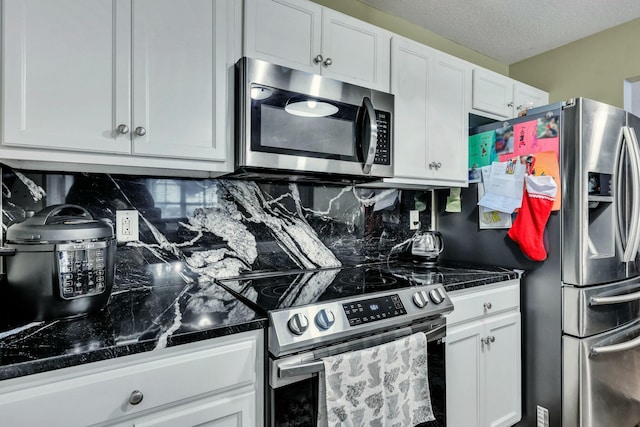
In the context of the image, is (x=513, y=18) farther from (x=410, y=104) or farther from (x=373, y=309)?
(x=373, y=309)

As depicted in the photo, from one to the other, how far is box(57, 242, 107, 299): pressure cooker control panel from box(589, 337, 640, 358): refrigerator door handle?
2.18 m

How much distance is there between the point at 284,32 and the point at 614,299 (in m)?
2.07

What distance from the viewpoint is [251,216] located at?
1.76m

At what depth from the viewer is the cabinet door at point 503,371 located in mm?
1780

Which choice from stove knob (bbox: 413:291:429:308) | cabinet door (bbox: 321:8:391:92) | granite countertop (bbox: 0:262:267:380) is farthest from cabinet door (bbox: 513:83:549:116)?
granite countertop (bbox: 0:262:267:380)

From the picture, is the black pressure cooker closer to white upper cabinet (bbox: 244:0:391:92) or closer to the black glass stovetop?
the black glass stovetop

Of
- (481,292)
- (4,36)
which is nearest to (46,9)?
(4,36)

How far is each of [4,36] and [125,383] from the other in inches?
40.9

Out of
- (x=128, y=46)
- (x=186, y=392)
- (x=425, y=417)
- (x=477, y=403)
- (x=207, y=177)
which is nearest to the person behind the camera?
(x=186, y=392)

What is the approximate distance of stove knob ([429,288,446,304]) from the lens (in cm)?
145

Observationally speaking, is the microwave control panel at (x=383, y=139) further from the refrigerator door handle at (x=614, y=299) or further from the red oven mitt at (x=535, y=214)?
the refrigerator door handle at (x=614, y=299)

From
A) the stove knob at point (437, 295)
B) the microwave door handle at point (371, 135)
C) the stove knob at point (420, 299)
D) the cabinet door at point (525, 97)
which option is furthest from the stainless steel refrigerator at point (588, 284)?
the microwave door handle at point (371, 135)

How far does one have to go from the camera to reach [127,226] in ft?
4.80

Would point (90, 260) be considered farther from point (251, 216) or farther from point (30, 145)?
point (251, 216)
